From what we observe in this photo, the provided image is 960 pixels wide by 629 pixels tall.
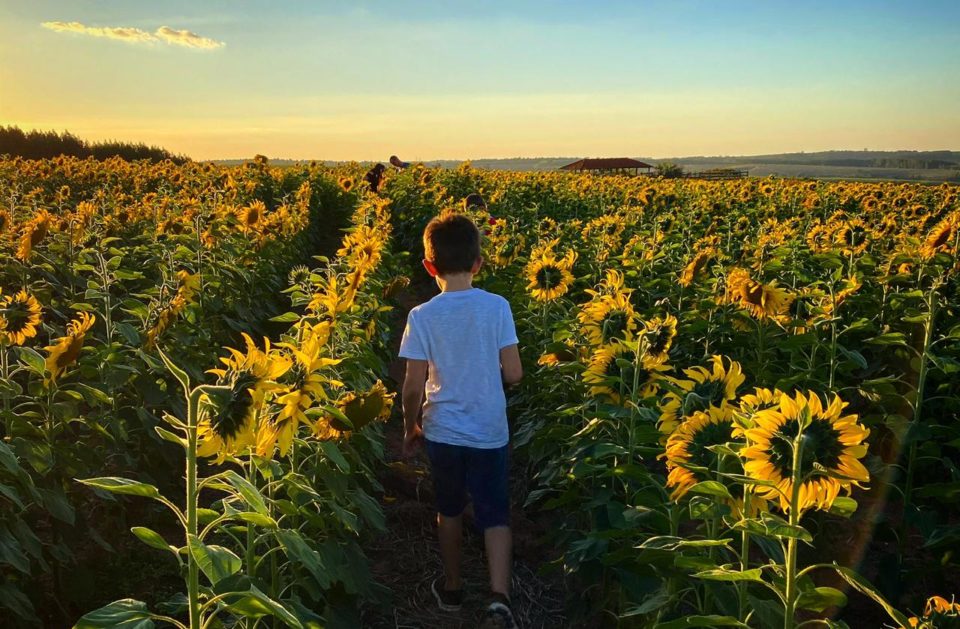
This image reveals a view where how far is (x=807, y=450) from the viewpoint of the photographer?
184cm

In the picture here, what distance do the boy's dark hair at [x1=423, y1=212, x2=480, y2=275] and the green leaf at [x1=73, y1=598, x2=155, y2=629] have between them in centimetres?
222

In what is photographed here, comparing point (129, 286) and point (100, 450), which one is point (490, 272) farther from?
point (100, 450)

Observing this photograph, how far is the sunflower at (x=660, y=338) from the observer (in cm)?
329

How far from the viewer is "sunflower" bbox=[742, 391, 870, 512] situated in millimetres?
1836

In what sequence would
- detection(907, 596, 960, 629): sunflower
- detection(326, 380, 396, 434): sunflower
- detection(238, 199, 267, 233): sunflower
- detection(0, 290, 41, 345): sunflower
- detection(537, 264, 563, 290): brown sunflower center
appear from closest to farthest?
detection(907, 596, 960, 629): sunflower, detection(326, 380, 396, 434): sunflower, detection(0, 290, 41, 345): sunflower, detection(537, 264, 563, 290): brown sunflower center, detection(238, 199, 267, 233): sunflower

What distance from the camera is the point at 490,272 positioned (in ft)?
27.2

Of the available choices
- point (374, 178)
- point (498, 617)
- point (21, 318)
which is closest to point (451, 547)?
point (498, 617)

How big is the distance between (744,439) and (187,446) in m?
1.54

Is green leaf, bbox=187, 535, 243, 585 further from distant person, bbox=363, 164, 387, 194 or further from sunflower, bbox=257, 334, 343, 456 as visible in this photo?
distant person, bbox=363, 164, 387, 194

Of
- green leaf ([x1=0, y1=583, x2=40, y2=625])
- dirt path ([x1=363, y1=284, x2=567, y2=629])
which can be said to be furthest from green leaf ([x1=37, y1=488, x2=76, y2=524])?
dirt path ([x1=363, y1=284, x2=567, y2=629])

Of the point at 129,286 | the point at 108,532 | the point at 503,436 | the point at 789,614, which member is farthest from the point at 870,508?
the point at 129,286

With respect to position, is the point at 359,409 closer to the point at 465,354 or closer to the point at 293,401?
the point at 293,401

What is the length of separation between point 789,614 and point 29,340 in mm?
5380

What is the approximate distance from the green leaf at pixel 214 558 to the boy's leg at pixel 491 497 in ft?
6.60
